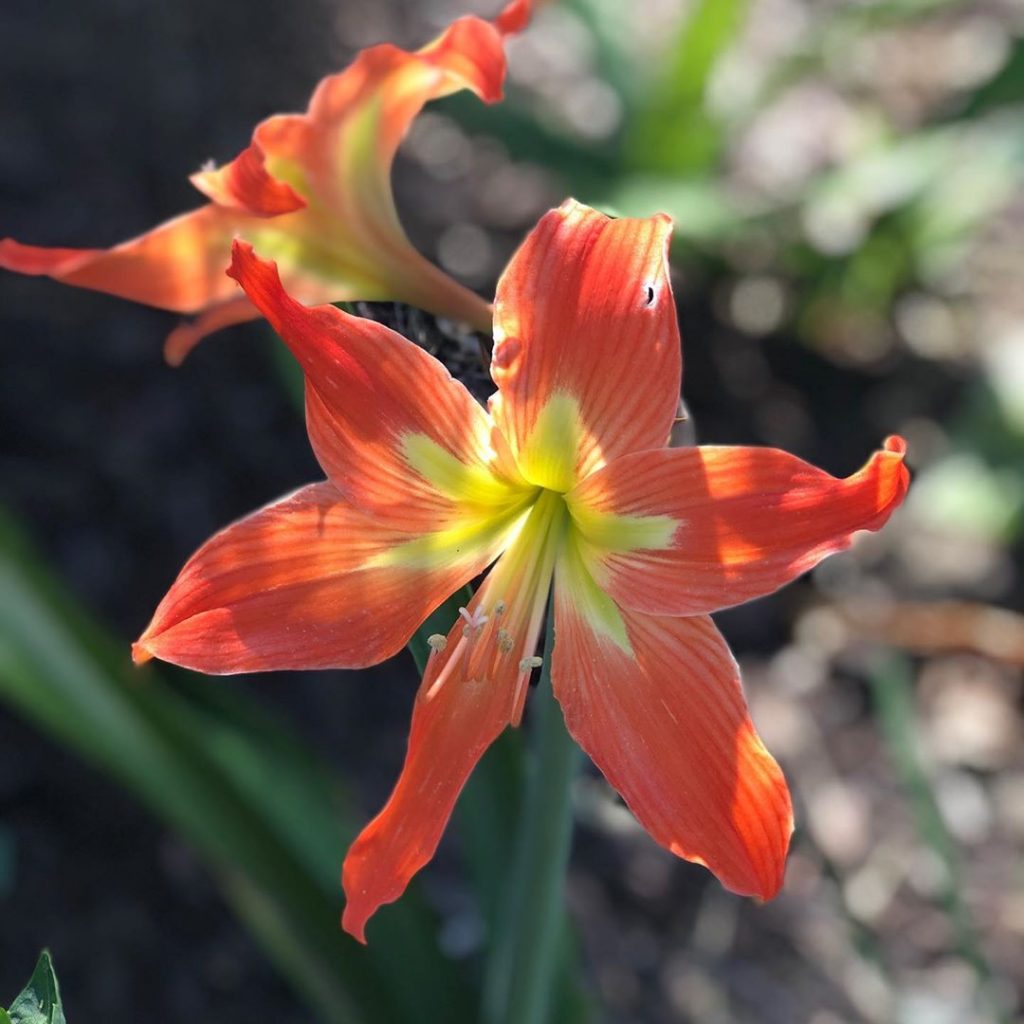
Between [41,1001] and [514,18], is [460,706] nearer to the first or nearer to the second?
[41,1001]

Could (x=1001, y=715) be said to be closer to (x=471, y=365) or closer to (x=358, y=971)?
(x=358, y=971)

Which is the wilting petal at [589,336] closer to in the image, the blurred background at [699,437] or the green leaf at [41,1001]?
the blurred background at [699,437]

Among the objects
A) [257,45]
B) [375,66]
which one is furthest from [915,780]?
[257,45]

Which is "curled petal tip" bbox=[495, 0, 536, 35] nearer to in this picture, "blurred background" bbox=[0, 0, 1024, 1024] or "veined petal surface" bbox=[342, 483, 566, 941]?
"blurred background" bbox=[0, 0, 1024, 1024]

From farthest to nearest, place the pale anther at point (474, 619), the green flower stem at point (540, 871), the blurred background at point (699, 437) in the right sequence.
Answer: the blurred background at point (699, 437) → the green flower stem at point (540, 871) → the pale anther at point (474, 619)

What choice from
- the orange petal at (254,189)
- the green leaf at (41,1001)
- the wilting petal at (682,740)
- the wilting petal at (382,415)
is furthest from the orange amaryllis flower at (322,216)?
the green leaf at (41,1001)

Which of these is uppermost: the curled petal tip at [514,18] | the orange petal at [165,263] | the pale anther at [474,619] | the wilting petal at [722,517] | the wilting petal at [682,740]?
the curled petal tip at [514,18]

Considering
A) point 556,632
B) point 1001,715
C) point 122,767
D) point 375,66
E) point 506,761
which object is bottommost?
point 1001,715
